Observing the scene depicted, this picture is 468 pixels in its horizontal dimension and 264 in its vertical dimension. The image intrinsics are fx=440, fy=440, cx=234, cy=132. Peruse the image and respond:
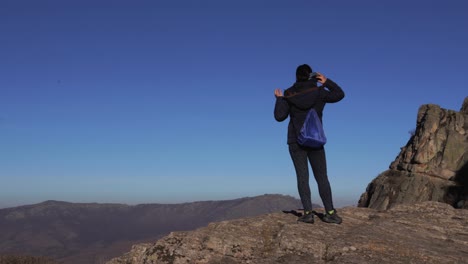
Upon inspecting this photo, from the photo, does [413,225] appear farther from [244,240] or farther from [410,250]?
[244,240]

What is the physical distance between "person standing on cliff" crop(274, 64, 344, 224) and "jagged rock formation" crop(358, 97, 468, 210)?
52432 mm

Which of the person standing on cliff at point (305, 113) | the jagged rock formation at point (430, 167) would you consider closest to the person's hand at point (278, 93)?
the person standing on cliff at point (305, 113)

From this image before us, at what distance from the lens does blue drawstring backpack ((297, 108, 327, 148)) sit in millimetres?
11234

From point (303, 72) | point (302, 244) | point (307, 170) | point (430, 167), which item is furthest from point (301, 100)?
point (430, 167)

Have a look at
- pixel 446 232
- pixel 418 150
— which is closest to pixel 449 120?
pixel 418 150

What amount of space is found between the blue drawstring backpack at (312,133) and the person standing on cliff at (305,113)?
177mm

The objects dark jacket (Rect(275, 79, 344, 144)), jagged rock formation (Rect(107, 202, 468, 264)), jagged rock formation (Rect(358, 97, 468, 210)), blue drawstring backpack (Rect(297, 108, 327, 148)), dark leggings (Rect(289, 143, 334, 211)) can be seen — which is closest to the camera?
jagged rock formation (Rect(107, 202, 468, 264))

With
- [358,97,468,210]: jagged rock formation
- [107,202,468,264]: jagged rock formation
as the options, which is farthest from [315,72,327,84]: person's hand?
[358,97,468,210]: jagged rock formation

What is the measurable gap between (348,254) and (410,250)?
1.50 m

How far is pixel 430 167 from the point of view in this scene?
7025cm

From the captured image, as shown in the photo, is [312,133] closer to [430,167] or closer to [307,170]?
[307,170]

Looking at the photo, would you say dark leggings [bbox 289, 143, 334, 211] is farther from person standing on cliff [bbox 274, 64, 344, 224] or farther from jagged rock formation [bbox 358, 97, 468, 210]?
jagged rock formation [bbox 358, 97, 468, 210]

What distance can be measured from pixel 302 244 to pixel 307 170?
7.85 ft

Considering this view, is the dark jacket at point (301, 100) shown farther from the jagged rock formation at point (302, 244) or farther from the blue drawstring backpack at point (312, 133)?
the jagged rock formation at point (302, 244)
